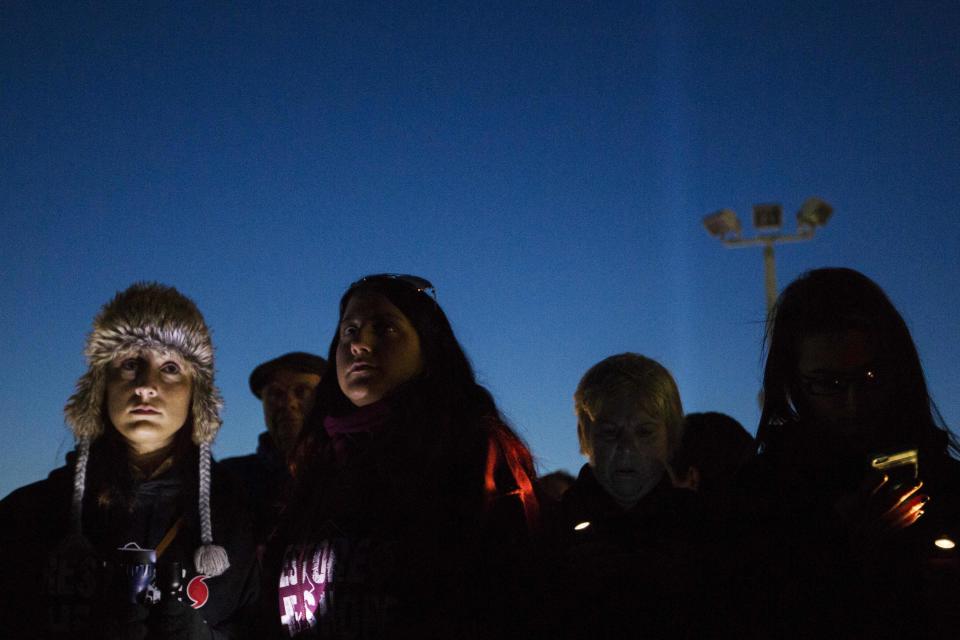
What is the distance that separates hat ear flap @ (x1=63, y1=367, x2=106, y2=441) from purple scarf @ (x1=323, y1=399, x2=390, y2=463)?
38.8 inches

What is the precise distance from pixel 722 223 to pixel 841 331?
1073cm

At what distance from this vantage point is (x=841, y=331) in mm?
3143

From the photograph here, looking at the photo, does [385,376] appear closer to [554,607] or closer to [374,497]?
[374,497]

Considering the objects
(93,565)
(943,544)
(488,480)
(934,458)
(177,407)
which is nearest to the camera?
(943,544)

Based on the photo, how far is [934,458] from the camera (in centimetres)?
290

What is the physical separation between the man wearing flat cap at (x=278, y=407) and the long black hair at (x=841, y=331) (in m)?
3.04

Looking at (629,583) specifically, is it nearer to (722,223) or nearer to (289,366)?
(289,366)

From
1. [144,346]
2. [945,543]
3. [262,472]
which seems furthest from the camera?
[262,472]

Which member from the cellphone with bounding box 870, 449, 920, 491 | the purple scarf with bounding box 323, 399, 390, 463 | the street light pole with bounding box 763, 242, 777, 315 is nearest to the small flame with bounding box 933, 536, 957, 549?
the cellphone with bounding box 870, 449, 920, 491

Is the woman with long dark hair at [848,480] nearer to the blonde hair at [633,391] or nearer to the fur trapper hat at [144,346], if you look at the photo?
the blonde hair at [633,391]

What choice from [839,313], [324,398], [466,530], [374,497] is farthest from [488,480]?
[839,313]

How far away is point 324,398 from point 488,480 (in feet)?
3.41

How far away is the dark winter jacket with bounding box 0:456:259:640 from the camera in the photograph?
318 cm

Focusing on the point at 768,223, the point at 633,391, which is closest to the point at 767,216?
the point at 768,223
